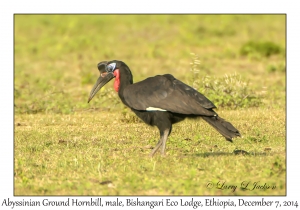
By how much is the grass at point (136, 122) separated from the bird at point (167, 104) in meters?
0.40

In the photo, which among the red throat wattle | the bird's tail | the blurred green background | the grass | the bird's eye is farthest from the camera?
the blurred green background

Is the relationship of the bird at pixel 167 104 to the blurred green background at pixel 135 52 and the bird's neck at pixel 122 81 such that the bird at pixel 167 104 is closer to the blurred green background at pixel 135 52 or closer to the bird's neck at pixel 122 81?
the bird's neck at pixel 122 81

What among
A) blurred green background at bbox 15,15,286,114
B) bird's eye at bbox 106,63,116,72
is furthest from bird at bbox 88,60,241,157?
blurred green background at bbox 15,15,286,114

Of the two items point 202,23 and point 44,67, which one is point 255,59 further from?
point 202,23

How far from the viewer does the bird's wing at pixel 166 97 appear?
819 cm

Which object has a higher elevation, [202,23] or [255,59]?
[202,23]

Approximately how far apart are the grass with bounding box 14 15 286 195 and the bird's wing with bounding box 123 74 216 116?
642 mm

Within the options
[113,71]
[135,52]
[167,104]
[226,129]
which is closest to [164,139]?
[167,104]

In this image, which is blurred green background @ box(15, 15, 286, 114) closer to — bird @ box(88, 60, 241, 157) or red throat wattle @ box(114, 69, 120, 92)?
red throat wattle @ box(114, 69, 120, 92)

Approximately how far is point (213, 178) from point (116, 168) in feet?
4.03

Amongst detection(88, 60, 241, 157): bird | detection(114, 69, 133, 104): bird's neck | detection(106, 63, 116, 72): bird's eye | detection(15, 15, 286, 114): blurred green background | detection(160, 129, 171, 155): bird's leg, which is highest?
detection(15, 15, 286, 114): blurred green background

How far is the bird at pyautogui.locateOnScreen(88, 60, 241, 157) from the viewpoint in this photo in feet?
26.8

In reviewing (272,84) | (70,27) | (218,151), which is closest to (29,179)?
(218,151)

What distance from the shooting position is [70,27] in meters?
26.4
